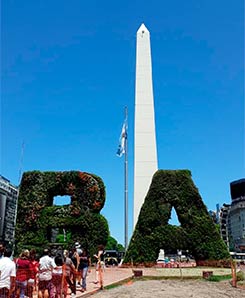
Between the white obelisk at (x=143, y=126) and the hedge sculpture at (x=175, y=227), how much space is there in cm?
1004

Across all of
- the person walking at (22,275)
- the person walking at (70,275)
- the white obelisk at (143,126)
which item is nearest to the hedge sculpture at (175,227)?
the white obelisk at (143,126)

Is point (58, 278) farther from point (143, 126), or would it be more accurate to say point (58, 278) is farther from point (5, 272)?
point (143, 126)

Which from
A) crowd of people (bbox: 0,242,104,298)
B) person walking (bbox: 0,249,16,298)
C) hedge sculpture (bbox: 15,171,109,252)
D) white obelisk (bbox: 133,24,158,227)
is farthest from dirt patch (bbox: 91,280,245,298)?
white obelisk (bbox: 133,24,158,227)

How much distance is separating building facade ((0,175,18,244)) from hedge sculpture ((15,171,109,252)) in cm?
3072

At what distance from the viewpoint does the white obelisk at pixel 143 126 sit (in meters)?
37.2

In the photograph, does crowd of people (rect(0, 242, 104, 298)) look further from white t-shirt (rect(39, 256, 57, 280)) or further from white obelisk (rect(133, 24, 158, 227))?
white obelisk (rect(133, 24, 158, 227))

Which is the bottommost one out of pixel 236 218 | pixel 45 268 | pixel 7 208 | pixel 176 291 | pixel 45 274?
pixel 176 291

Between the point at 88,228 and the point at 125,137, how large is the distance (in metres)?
12.3

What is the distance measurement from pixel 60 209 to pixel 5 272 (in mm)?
20308

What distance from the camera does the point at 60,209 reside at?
27.7 m

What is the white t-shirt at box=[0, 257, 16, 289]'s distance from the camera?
7500mm

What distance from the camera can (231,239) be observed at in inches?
4892

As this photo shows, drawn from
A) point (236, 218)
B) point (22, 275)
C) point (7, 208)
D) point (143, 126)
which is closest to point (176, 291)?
point (22, 275)

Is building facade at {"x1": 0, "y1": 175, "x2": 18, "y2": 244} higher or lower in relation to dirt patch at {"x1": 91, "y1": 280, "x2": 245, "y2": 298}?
higher
